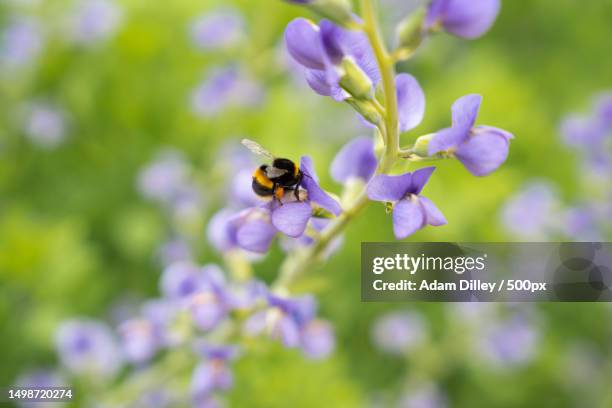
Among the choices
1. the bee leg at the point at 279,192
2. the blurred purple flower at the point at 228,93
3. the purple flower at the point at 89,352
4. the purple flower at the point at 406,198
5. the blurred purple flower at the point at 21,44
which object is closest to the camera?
the purple flower at the point at 406,198

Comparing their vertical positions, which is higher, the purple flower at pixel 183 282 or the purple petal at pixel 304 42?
the purple petal at pixel 304 42

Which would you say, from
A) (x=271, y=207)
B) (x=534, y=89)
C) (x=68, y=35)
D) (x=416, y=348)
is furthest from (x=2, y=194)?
(x=534, y=89)

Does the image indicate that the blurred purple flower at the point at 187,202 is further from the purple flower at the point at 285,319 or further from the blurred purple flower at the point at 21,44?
the purple flower at the point at 285,319

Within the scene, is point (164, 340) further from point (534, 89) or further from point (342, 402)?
point (534, 89)

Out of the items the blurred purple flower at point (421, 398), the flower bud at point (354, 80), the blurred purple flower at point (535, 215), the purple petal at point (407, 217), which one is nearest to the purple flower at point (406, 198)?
the purple petal at point (407, 217)

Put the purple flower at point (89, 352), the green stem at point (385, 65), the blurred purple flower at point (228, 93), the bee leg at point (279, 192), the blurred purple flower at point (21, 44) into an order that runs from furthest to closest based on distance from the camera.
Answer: the blurred purple flower at point (21, 44)
the blurred purple flower at point (228, 93)
the purple flower at point (89, 352)
the bee leg at point (279, 192)
the green stem at point (385, 65)

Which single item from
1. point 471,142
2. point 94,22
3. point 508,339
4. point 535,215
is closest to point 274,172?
point 471,142

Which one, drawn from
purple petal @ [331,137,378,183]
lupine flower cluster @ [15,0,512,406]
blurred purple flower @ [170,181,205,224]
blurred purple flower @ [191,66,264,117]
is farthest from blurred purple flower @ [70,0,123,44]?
purple petal @ [331,137,378,183]

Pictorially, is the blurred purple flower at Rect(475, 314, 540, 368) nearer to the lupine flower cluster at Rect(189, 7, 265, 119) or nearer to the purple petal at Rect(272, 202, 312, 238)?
the lupine flower cluster at Rect(189, 7, 265, 119)

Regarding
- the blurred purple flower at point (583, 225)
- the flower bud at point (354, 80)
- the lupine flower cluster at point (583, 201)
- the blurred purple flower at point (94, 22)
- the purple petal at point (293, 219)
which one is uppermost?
the blurred purple flower at point (94, 22)
